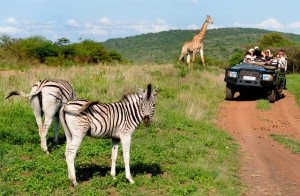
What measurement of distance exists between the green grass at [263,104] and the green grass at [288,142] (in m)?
4.31

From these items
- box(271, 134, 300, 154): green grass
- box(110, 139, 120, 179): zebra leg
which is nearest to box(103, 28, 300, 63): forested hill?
box(271, 134, 300, 154): green grass

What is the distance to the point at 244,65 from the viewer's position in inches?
756

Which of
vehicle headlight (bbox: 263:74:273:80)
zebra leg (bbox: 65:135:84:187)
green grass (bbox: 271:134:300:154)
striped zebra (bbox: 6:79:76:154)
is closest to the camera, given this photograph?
zebra leg (bbox: 65:135:84:187)

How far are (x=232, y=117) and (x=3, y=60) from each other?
16027mm

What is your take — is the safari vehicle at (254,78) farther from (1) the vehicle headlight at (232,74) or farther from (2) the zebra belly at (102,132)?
(2) the zebra belly at (102,132)

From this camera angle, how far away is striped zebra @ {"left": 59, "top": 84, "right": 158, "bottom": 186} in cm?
699

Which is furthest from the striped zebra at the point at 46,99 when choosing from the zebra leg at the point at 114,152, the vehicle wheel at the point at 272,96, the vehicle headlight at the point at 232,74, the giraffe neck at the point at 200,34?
the giraffe neck at the point at 200,34

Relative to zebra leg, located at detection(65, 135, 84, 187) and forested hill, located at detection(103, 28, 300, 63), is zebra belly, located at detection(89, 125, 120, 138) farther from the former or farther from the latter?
forested hill, located at detection(103, 28, 300, 63)

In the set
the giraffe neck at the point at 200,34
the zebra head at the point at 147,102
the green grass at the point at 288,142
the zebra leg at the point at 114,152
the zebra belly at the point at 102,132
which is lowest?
the green grass at the point at 288,142

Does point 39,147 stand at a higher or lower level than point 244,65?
lower

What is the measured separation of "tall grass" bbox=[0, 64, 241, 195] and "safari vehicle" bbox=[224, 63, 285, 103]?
2856mm

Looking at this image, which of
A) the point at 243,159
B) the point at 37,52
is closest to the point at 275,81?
the point at 243,159

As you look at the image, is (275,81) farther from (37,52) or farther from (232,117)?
(37,52)

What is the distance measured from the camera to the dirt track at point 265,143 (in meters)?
8.58
